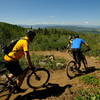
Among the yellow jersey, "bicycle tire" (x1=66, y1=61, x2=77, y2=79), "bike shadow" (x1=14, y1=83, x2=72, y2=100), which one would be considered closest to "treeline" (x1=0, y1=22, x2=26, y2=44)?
"bicycle tire" (x1=66, y1=61, x2=77, y2=79)

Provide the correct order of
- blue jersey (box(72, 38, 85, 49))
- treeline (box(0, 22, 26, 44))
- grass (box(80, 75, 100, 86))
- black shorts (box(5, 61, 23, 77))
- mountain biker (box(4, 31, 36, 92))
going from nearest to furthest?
mountain biker (box(4, 31, 36, 92)), black shorts (box(5, 61, 23, 77)), grass (box(80, 75, 100, 86)), blue jersey (box(72, 38, 85, 49)), treeline (box(0, 22, 26, 44))

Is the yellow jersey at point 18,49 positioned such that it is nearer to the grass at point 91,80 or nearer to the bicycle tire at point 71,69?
the grass at point 91,80

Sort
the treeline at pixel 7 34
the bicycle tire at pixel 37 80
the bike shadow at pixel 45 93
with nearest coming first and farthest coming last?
the bike shadow at pixel 45 93
the bicycle tire at pixel 37 80
the treeline at pixel 7 34

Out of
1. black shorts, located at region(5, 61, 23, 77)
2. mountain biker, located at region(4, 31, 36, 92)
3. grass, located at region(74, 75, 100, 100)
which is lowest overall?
grass, located at region(74, 75, 100, 100)

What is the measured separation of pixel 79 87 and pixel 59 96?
3.80 ft

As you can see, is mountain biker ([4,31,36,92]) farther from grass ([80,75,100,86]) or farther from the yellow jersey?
grass ([80,75,100,86])

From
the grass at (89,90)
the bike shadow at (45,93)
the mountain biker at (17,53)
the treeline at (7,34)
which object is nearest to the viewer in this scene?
the mountain biker at (17,53)

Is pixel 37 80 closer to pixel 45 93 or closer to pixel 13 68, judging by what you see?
pixel 45 93

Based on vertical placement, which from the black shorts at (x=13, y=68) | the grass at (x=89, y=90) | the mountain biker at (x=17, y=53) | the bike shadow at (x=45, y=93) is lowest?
the bike shadow at (x=45, y=93)

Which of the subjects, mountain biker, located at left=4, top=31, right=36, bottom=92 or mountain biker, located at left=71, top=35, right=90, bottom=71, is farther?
mountain biker, located at left=71, top=35, right=90, bottom=71

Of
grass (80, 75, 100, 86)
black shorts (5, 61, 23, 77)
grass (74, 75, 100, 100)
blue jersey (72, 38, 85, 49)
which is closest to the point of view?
black shorts (5, 61, 23, 77)

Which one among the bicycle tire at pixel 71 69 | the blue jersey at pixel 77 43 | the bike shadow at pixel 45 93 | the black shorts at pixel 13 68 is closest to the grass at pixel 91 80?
the bike shadow at pixel 45 93

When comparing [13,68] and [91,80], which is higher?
[13,68]

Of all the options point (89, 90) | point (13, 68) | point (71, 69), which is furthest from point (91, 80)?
point (13, 68)
